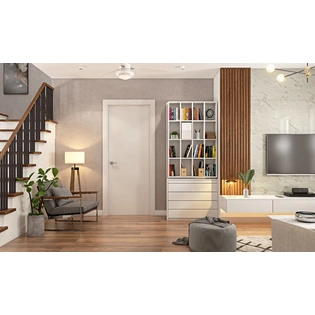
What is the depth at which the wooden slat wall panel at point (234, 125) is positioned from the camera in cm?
612

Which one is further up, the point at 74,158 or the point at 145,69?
the point at 145,69

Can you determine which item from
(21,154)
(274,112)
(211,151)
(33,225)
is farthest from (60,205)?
(274,112)

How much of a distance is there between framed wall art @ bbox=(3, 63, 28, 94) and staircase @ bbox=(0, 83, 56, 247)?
59cm

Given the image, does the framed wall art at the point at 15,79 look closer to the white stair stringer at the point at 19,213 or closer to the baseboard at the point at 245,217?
the white stair stringer at the point at 19,213

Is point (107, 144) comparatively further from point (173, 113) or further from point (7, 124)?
point (7, 124)

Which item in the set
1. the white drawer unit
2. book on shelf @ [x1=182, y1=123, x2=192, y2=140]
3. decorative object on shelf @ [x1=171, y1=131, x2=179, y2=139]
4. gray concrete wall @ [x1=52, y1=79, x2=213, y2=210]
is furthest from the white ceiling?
the white drawer unit

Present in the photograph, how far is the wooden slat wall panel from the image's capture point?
6125 mm

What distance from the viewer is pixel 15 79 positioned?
21.5 ft

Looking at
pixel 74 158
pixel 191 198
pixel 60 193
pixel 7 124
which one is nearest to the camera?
pixel 60 193

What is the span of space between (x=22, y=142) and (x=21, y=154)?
0.27 meters
